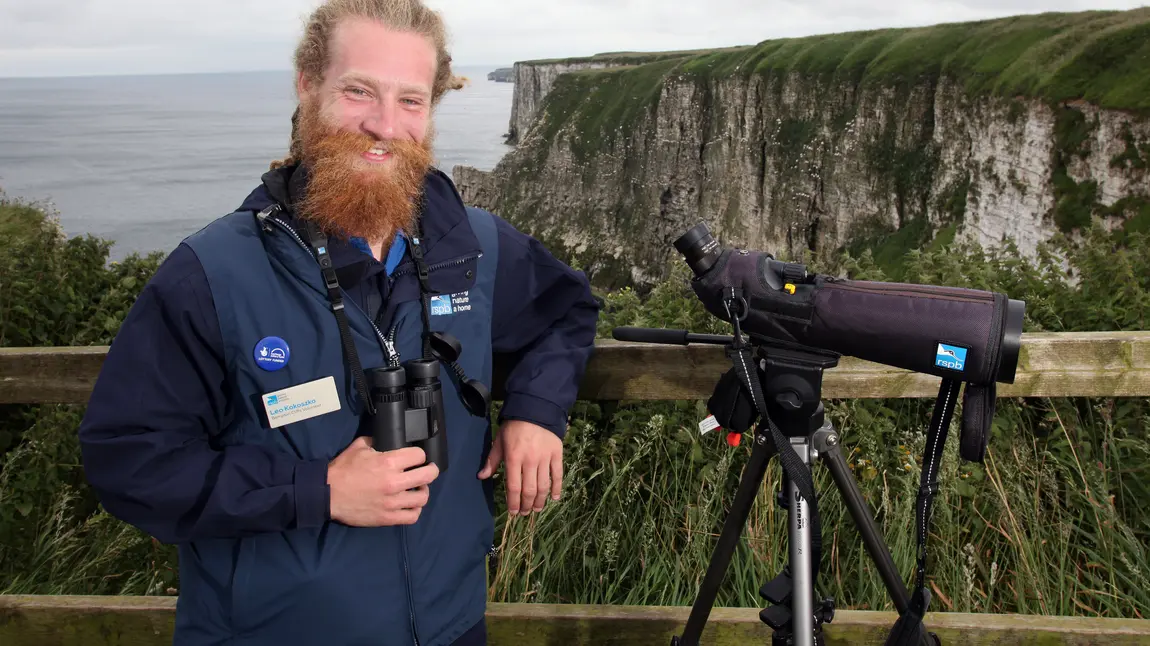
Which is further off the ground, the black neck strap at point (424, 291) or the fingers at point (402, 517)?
the black neck strap at point (424, 291)

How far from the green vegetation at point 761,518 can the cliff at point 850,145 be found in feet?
10.1

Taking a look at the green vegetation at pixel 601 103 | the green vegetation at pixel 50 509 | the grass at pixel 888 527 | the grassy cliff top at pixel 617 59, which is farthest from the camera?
the grassy cliff top at pixel 617 59

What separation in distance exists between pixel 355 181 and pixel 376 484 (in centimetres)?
75

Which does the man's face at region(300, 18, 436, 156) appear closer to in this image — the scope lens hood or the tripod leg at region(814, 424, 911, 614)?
the tripod leg at region(814, 424, 911, 614)

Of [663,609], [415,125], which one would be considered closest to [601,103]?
[663,609]

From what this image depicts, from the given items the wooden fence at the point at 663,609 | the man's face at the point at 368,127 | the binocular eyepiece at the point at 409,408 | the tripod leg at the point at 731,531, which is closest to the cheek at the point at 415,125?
the man's face at the point at 368,127

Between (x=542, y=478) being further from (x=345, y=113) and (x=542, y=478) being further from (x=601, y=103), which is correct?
(x=601, y=103)

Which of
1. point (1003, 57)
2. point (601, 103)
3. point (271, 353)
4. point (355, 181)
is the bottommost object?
point (271, 353)

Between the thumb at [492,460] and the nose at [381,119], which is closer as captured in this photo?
the nose at [381,119]

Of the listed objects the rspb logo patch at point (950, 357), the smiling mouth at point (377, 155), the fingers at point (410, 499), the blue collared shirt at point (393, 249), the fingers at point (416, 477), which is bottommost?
the fingers at point (410, 499)

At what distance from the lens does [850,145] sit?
57.3 m

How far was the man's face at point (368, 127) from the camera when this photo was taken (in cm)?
Result: 200

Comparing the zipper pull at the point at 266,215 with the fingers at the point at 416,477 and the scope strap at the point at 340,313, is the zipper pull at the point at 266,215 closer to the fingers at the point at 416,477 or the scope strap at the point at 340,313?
the scope strap at the point at 340,313

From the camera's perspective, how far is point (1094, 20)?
153ft
